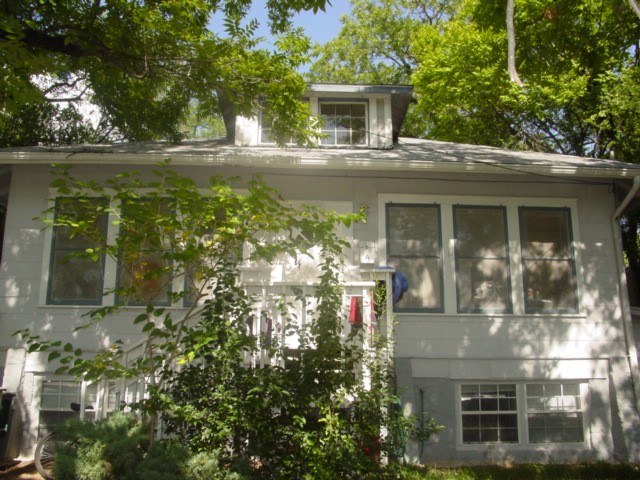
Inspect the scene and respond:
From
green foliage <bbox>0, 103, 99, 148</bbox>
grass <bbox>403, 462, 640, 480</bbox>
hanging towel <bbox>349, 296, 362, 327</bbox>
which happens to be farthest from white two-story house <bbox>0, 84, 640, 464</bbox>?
green foliage <bbox>0, 103, 99, 148</bbox>

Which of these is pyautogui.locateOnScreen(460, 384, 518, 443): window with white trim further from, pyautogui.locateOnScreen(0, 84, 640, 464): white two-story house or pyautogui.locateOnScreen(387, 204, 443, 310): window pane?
pyautogui.locateOnScreen(387, 204, 443, 310): window pane

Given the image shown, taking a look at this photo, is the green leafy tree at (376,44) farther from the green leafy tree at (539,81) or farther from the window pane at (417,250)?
the window pane at (417,250)

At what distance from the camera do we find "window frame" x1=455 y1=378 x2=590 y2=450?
8.35 m

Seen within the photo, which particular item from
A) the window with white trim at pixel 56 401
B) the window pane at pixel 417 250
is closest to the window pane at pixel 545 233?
the window pane at pixel 417 250

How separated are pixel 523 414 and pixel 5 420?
23.6 feet

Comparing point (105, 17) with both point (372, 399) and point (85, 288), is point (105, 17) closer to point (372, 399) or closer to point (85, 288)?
point (85, 288)

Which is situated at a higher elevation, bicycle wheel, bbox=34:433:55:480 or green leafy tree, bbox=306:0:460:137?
green leafy tree, bbox=306:0:460:137

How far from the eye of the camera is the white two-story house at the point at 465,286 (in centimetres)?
836

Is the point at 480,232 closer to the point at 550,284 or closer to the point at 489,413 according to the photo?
the point at 550,284

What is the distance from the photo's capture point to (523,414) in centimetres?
850

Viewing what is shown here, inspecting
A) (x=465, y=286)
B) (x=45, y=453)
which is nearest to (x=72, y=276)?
(x=45, y=453)

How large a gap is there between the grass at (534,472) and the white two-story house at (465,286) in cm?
83

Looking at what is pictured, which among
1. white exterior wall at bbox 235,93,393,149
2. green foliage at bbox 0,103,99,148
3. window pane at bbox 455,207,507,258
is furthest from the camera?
green foliage at bbox 0,103,99,148

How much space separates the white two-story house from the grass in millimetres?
829
